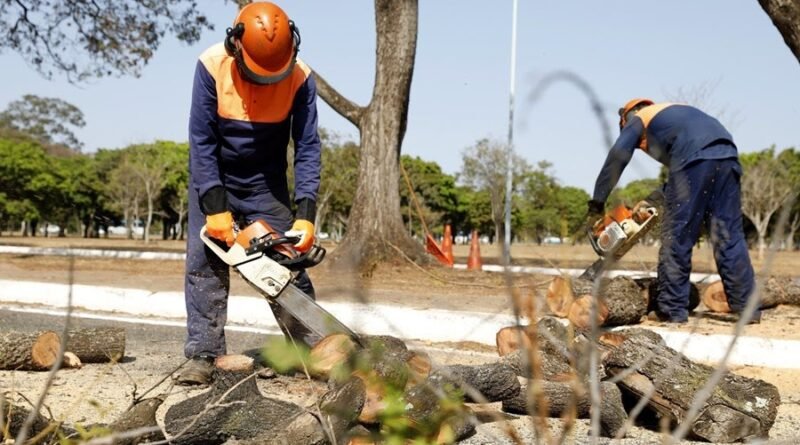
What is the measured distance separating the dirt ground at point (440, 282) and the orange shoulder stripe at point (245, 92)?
93 cm

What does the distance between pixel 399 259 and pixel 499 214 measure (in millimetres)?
9802

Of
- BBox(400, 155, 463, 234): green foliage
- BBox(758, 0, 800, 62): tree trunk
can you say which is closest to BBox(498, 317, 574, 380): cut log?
BBox(758, 0, 800, 62): tree trunk

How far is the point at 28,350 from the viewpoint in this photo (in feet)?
13.1

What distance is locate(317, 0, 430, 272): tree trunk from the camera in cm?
1124

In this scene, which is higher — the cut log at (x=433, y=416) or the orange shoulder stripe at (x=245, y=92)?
the orange shoulder stripe at (x=245, y=92)

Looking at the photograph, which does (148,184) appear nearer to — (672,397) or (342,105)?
(342,105)

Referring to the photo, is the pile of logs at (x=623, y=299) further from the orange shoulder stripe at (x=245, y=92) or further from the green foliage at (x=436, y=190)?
the green foliage at (x=436, y=190)

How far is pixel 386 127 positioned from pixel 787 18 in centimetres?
600

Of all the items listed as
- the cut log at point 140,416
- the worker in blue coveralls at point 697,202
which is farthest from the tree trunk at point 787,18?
the cut log at point 140,416

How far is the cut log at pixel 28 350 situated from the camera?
3.94 m

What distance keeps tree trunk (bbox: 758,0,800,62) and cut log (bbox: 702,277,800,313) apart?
195 centimetres

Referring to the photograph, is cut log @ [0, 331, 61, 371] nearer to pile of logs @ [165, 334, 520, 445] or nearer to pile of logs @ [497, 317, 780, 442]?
pile of logs @ [165, 334, 520, 445]

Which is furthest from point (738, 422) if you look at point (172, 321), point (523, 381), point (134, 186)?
point (134, 186)

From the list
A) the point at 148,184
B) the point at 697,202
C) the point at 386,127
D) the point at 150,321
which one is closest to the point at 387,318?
the point at 697,202
